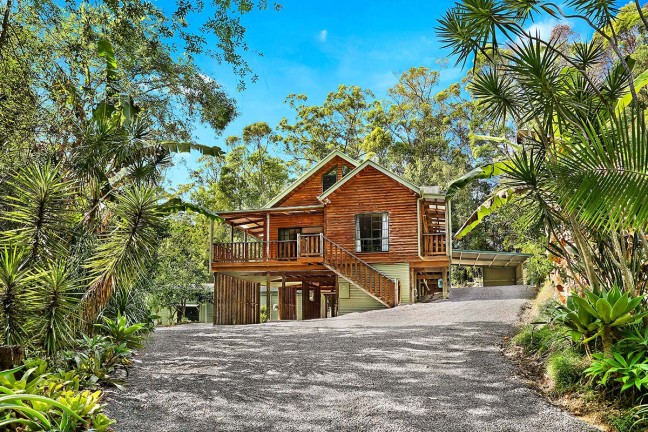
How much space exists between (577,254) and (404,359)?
323 centimetres

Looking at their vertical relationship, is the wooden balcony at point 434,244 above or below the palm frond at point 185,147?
below

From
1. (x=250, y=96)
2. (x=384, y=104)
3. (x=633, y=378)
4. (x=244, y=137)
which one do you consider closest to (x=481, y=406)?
(x=633, y=378)

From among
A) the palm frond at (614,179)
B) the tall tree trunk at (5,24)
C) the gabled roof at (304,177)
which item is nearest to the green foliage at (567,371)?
the palm frond at (614,179)

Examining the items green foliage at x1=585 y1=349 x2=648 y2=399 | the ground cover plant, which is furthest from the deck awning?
green foliage at x1=585 y1=349 x2=648 y2=399

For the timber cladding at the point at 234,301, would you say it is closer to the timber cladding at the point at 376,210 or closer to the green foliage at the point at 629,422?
the timber cladding at the point at 376,210

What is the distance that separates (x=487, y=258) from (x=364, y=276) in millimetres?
10926

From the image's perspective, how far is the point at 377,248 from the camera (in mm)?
20547

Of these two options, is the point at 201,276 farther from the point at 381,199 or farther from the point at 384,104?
the point at 384,104

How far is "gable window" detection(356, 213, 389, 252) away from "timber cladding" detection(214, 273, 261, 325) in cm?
470

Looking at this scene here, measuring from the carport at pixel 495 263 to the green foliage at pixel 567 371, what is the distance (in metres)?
17.9

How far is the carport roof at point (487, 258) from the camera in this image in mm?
25250

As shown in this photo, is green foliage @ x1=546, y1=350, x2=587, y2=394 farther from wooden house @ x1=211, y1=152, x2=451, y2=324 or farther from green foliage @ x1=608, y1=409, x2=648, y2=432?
wooden house @ x1=211, y1=152, x2=451, y2=324

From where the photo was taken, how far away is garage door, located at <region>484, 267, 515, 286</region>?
30469 millimetres

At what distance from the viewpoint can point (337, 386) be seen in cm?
696
